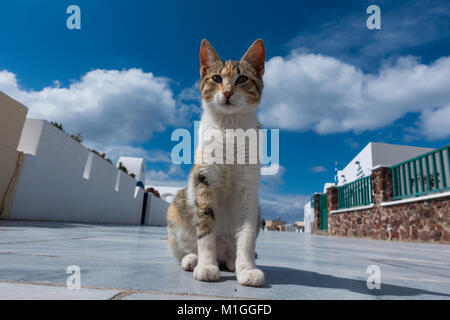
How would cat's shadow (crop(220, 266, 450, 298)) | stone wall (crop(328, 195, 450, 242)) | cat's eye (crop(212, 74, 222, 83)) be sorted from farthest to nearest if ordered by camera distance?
stone wall (crop(328, 195, 450, 242))
cat's eye (crop(212, 74, 222, 83))
cat's shadow (crop(220, 266, 450, 298))

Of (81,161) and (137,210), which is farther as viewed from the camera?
(137,210)

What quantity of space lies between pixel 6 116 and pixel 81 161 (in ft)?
12.4

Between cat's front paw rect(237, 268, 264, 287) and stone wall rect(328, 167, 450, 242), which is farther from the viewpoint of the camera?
stone wall rect(328, 167, 450, 242)

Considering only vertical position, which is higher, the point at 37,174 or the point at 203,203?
the point at 37,174

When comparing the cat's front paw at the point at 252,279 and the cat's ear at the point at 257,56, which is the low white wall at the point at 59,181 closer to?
the cat's ear at the point at 257,56

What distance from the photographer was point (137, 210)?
1873cm

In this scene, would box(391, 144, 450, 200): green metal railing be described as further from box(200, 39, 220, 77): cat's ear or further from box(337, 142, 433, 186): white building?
box(337, 142, 433, 186): white building

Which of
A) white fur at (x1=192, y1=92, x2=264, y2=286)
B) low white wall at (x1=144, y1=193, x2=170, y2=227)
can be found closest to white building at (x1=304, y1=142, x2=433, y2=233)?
low white wall at (x1=144, y1=193, x2=170, y2=227)

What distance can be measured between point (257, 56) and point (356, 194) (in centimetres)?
1143

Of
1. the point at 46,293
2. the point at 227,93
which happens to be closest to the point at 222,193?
the point at 227,93

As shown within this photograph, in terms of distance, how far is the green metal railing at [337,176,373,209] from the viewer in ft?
34.9
